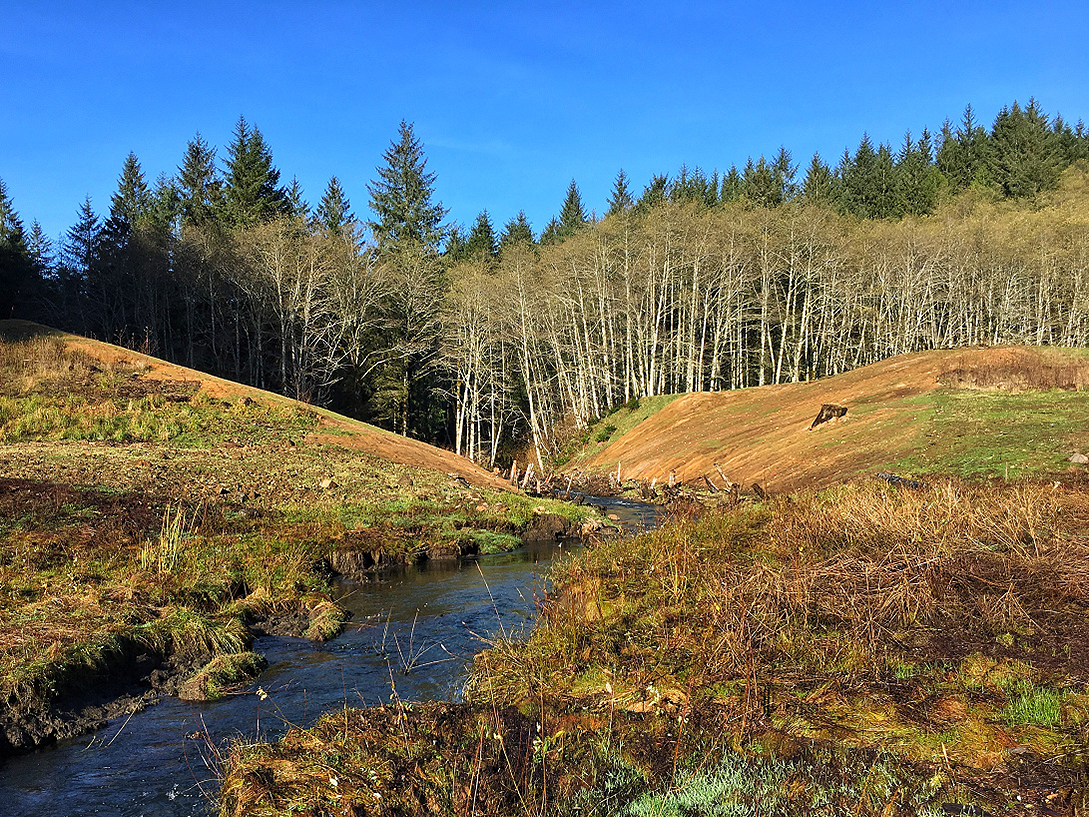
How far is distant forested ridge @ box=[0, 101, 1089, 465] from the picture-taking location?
46.7 m

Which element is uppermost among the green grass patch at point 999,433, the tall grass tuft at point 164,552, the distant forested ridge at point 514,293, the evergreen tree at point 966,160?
the evergreen tree at point 966,160

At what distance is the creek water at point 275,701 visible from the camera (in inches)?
250

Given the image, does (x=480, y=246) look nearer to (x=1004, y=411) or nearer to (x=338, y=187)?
(x=338, y=187)

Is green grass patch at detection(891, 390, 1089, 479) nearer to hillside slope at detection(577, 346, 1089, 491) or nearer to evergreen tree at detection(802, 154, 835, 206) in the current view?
hillside slope at detection(577, 346, 1089, 491)

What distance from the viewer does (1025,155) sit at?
86812 mm

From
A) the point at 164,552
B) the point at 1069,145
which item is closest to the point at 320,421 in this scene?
the point at 164,552

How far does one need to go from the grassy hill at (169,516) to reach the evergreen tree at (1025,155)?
8417 cm

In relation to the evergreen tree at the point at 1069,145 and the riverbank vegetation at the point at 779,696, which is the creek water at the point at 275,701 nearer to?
the riverbank vegetation at the point at 779,696

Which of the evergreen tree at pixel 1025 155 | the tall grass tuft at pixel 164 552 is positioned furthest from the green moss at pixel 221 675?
the evergreen tree at pixel 1025 155

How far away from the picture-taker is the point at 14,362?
2748cm

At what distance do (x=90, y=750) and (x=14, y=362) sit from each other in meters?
25.9

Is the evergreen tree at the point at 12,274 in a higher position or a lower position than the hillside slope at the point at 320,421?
higher

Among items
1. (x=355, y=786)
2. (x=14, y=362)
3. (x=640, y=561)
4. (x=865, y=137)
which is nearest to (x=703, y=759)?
(x=355, y=786)

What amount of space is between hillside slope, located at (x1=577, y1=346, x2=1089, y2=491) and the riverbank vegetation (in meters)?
11.1
